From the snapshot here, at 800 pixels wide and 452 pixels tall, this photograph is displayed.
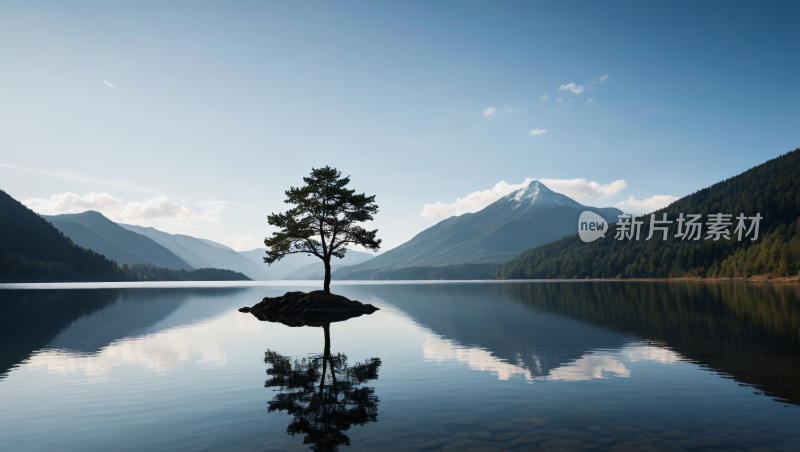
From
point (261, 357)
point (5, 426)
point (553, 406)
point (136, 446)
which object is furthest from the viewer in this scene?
point (261, 357)

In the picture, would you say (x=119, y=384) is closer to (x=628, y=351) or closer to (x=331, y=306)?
(x=628, y=351)

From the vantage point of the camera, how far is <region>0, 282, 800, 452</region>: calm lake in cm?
1130

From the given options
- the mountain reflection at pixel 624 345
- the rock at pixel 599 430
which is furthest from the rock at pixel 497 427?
the mountain reflection at pixel 624 345

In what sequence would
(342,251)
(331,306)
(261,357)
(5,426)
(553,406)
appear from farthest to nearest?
(342,251)
(331,306)
(261,357)
(553,406)
(5,426)

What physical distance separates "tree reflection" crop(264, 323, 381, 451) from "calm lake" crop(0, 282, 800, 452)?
0.08 metres

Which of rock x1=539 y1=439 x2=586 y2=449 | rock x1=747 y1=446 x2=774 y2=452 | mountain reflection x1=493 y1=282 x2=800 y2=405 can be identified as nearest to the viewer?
rock x1=747 y1=446 x2=774 y2=452

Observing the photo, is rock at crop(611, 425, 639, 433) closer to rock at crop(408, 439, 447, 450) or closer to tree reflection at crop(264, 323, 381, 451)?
rock at crop(408, 439, 447, 450)

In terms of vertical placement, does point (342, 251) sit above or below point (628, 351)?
above

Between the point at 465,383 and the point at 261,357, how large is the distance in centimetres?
1231

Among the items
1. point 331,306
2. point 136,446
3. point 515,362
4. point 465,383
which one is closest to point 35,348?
point 136,446

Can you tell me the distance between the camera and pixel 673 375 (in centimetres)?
1833

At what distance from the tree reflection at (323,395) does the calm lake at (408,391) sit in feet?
0.26

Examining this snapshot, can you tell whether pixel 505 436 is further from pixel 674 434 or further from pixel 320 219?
pixel 320 219

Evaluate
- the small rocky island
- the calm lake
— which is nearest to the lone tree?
the small rocky island
